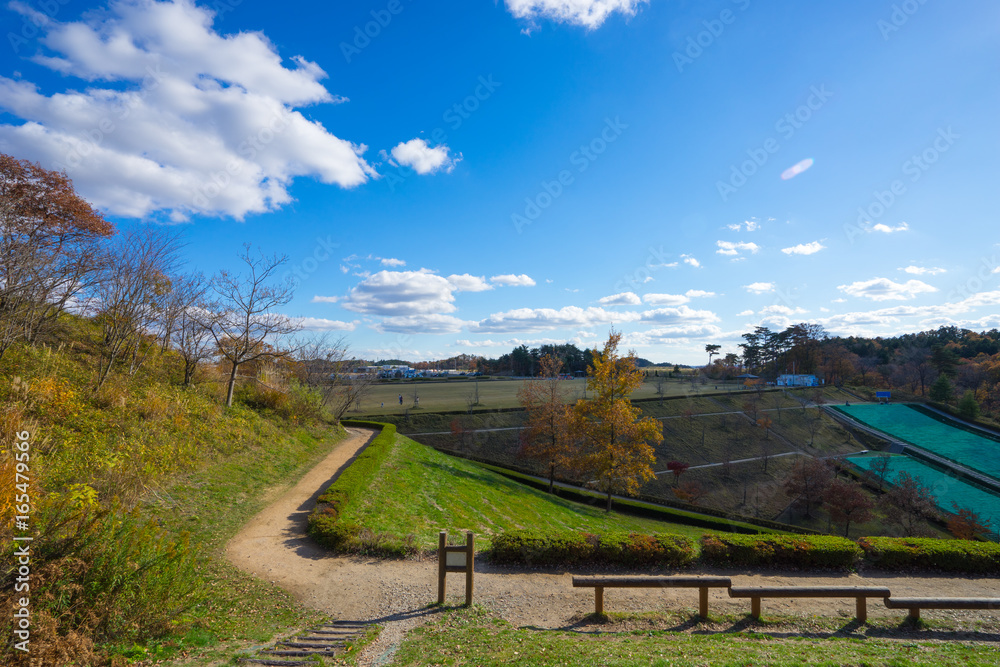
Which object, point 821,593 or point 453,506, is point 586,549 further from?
point 453,506

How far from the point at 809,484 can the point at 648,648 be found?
92.4ft

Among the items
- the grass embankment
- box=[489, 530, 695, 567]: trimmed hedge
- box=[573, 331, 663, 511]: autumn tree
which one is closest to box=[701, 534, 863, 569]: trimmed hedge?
box=[489, 530, 695, 567]: trimmed hedge

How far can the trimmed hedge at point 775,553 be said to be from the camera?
9.72 metres

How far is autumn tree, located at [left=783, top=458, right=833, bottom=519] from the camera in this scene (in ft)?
86.1

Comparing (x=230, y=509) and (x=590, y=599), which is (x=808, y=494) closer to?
(x=590, y=599)

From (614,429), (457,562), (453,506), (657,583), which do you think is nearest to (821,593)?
(657,583)

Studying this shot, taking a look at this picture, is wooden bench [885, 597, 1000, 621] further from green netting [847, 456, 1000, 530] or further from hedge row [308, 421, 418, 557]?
green netting [847, 456, 1000, 530]

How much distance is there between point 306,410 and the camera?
2184cm

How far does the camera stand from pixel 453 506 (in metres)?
15.2

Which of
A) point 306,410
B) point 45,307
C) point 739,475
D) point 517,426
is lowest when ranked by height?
point 739,475

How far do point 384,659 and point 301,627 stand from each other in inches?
71.1

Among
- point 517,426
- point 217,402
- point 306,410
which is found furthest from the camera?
point 517,426

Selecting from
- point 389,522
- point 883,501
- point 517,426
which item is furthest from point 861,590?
point 517,426

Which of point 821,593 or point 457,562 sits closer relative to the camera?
point 821,593
